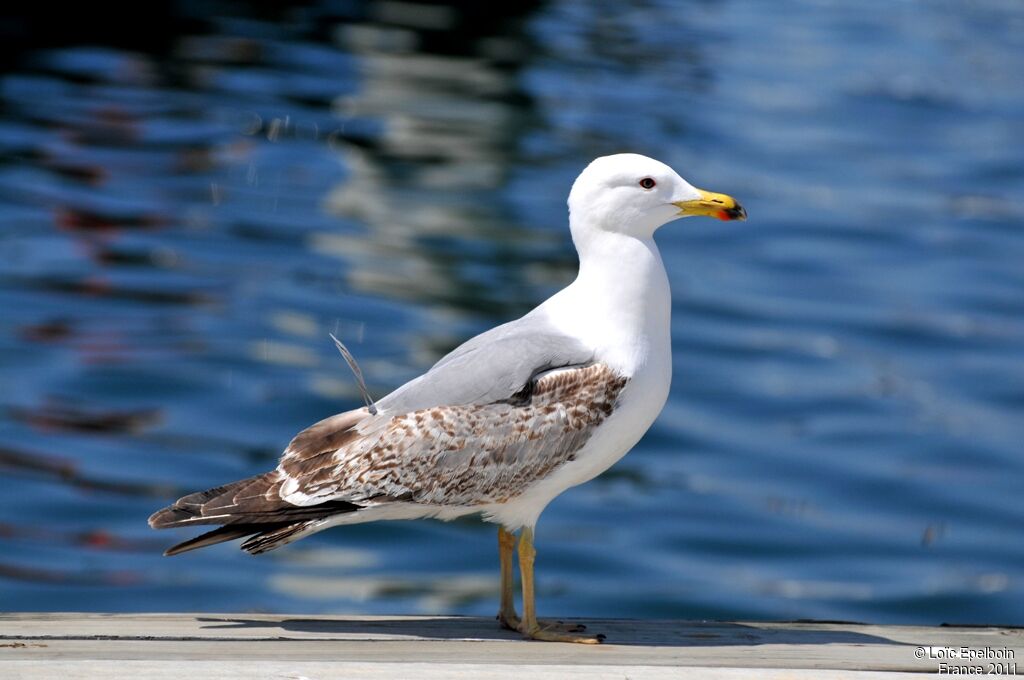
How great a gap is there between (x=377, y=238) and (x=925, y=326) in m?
6.31

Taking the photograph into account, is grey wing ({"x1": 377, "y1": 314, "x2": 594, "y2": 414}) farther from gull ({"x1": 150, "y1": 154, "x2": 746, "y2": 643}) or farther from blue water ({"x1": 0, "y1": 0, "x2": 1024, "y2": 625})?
blue water ({"x1": 0, "y1": 0, "x2": 1024, "y2": 625})

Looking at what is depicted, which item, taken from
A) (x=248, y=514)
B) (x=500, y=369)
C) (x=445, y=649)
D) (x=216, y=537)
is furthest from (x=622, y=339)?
(x=216, y=537)

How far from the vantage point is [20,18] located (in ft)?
84.4

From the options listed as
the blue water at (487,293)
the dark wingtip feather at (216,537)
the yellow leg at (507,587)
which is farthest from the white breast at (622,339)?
the blue water at (487,293)

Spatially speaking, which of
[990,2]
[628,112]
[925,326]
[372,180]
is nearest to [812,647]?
[925,326]

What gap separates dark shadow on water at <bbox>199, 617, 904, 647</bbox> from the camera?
538 centimetres

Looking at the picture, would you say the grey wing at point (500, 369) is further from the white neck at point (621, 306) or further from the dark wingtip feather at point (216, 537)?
the dark wingtip feather at point (216, 537)

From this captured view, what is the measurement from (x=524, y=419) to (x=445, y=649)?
2.67ft

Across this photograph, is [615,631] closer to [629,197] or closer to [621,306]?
[621,306]

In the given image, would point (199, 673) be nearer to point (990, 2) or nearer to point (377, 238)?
point (377, 238)

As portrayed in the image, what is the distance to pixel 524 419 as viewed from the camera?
5.47 metres

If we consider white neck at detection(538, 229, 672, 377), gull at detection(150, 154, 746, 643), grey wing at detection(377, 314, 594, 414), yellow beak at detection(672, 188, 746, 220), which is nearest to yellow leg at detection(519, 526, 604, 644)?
gull at detection(150, 154, 746, 643)

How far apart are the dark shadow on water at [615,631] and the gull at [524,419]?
0.16 metres

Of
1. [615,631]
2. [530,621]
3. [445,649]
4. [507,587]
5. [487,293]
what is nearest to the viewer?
[445,649]
